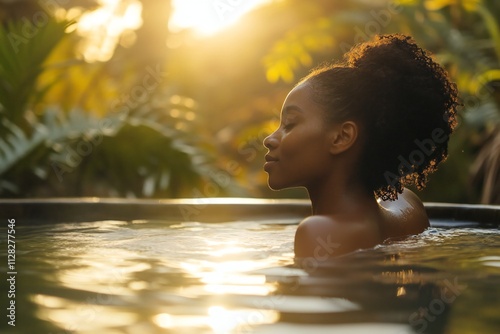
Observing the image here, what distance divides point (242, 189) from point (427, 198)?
Result: 3702 millimetres

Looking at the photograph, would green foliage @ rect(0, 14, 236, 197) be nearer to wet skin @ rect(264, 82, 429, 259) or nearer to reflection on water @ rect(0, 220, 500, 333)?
reflection on water @ rect(0, 220, 500, 333)

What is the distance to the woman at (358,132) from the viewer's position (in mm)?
2654

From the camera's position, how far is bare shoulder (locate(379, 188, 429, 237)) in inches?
114

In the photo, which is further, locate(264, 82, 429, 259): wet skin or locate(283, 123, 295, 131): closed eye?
locate(283, 123, 295, 131): closed eye

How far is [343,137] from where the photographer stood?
265cm

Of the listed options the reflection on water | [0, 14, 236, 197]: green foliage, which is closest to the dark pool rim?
the reflection on water

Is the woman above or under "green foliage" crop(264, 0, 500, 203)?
under

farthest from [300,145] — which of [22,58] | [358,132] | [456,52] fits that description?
[456,52]

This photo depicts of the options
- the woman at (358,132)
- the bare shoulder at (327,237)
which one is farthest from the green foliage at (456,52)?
the bare shoulder at (327,237)

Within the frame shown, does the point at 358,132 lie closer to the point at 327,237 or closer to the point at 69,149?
the point at 327,237

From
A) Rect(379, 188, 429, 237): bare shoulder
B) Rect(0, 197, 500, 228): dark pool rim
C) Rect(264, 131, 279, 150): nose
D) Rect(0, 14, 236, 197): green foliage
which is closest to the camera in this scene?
Rect(264, 131, 279, 150): nose

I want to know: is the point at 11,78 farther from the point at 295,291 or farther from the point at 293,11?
the point at 293,11

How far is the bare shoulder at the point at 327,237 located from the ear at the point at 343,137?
0.92ft

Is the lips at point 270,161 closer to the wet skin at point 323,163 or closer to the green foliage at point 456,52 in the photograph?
the wet skin at point 323,163
